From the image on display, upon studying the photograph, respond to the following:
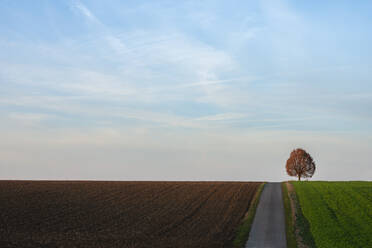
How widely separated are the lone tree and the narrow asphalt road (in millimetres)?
45847

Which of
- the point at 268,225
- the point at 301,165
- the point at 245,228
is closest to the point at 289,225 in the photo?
the point at 268,225

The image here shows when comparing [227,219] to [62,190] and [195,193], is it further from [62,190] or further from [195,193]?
[62,190]

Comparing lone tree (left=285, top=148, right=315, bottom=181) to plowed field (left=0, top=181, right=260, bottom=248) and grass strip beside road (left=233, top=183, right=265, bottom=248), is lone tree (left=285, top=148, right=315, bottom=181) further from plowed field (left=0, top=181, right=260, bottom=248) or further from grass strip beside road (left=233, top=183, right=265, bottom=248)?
Answer: grass strip beside road (left=233, top=183, right=265, bottom=248)

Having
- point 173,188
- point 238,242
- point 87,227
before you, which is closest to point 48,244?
point 87,227

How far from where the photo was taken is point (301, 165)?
331 ft

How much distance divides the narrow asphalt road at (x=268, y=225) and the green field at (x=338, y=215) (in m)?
2.84

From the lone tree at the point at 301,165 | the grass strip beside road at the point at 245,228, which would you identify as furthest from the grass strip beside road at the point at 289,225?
the lone tree at the point at 301,165

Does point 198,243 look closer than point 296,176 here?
Yes

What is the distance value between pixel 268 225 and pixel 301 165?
66.1 m

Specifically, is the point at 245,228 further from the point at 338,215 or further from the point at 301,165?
the point at 301,165

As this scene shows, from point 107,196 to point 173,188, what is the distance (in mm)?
14562

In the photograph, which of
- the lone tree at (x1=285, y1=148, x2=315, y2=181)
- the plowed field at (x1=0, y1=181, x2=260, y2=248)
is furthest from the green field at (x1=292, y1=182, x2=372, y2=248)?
the lone tree at (x1=285, y1=148, x2=315, y2=181)

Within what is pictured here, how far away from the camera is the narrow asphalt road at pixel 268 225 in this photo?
31.5 meters

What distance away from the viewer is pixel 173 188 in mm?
68750
